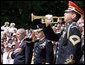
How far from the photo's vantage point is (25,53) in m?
4.63

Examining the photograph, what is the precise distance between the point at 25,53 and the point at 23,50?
0.17m

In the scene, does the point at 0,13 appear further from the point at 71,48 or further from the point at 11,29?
the point at 11,29

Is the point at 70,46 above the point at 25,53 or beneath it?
above

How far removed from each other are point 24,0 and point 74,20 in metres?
2.42

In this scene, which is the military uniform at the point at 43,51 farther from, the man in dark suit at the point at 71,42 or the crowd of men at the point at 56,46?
the man in dark suit at the point at 71,42

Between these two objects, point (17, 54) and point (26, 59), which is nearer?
point (26, 59)

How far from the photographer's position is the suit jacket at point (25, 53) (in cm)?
450

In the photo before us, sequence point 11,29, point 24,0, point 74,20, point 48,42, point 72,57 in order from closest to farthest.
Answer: point 24,0 → point 72,57 → point 74,20 → point 48,42 → point 11,29

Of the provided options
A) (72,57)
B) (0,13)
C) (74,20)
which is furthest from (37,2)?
(74,20)

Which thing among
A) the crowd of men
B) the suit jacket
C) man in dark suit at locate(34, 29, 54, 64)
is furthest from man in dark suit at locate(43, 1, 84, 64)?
Answer: the suit jacket

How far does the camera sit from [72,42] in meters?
2.83

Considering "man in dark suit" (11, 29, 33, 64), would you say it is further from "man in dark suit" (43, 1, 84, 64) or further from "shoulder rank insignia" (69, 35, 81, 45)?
"shoulder rank insignia" (69, 35, 81, 45)

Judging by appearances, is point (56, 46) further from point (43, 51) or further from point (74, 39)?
point (74, 39)

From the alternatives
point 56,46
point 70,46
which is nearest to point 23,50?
point 56,46
